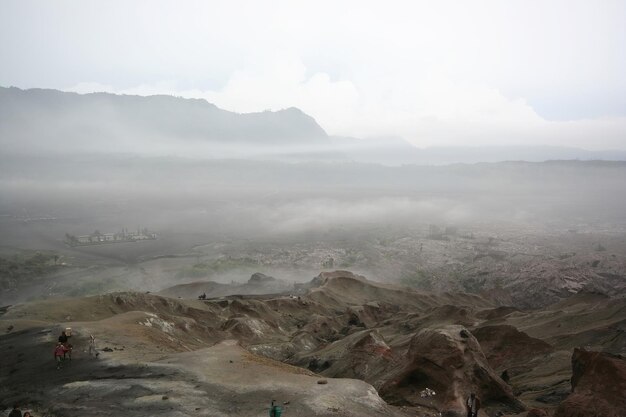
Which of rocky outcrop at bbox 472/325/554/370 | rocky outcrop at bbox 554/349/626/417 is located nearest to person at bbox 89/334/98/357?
rocky outcrop at bbox 554/349/626/417

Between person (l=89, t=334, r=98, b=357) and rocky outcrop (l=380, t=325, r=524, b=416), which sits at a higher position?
person (l=89, t=334, r=98, b=357)

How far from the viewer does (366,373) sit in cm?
4797

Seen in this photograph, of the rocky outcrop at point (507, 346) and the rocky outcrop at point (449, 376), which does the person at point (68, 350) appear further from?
the rocky outcrop at point (507, 346)

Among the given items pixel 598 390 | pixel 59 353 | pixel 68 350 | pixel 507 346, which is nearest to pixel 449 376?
pixel 598 390

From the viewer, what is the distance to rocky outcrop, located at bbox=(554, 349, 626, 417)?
25.4 metres

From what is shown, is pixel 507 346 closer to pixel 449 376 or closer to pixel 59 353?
pixel 449 376

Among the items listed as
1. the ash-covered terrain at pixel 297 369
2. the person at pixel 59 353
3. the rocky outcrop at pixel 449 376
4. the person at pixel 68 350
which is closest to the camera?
the ash-covered terrain at pixel 297 369

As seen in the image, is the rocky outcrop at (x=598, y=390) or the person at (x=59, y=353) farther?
the person at (x=59, y=353)

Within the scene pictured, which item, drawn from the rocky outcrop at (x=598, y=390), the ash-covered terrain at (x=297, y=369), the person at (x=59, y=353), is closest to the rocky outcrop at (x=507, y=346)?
the ash-covered terrain at (x=297, y=369)

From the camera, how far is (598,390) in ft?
87.2

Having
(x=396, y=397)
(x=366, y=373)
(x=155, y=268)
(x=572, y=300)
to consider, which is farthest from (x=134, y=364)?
(x=155, y=268)

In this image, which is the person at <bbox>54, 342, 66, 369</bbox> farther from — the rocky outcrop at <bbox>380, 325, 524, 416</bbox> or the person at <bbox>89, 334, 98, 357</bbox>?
the rocky outcrop at <bbox>380, 325, 524, 416</bbox>

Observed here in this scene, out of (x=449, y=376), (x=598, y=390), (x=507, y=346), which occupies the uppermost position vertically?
(x=598, y=390)

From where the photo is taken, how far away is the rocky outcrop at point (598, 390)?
2536 centimetres
